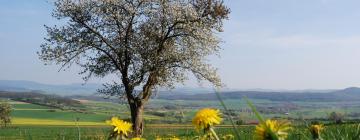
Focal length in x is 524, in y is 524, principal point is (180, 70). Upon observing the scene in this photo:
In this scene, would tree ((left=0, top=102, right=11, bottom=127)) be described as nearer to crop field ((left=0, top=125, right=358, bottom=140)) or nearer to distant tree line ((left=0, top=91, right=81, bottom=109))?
distant tree line ((left=0, top=91, right=81, bottom=109))

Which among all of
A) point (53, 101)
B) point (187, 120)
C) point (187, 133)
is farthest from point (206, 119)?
point (53, 101)

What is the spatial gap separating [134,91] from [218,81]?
207 inches

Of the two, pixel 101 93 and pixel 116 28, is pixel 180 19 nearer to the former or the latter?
pixel 116 28

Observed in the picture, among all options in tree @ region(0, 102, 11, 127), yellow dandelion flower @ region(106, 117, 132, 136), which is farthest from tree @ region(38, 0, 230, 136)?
tree @ region(0, 102, 11, 127)

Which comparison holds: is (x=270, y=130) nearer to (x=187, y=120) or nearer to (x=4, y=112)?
(x=187, y=120)

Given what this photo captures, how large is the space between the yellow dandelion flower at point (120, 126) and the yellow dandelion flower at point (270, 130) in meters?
0.83

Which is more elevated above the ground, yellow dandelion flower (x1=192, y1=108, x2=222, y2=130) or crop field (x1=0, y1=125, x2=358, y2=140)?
yellow dandelion flower (x1=192, y1=108, x2=222, y2=130)

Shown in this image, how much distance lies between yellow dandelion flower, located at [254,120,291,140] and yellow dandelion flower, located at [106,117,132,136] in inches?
32.9

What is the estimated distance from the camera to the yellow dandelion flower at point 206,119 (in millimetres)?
1997

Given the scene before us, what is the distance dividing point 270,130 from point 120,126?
3.36ft

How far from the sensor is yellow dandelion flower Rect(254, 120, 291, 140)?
1.39 m

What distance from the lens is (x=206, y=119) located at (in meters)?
2.04

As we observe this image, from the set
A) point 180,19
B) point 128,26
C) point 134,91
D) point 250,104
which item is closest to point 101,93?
point 134,91

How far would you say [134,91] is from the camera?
29812 mm
